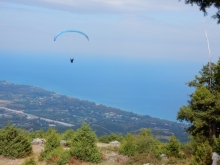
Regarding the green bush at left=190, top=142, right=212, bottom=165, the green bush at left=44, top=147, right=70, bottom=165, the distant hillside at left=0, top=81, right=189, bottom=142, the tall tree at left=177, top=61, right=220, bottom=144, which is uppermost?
the distant hillside at left=0, top=81, right=189, bottom=142

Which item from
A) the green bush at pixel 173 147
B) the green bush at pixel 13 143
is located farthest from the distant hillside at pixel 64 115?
the green bush at pixel 173 147

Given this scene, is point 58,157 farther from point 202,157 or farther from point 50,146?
point 202,157

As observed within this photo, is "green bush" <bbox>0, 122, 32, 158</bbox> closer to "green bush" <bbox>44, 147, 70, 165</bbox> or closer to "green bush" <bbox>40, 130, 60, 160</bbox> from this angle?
"green bush" <bbox>40, 130, 60, 160</bbox>

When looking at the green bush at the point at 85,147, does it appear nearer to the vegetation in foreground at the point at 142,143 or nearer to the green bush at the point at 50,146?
the vegetation in foreground at the point at 142,143

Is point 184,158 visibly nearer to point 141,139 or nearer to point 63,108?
point 141,139

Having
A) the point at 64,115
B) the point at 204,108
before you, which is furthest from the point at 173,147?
the point at 64,115

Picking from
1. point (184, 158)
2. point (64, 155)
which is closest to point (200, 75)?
point (184, 158)

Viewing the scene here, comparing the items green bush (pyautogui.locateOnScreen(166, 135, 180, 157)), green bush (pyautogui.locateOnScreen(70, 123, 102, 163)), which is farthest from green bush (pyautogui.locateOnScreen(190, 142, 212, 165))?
green bush (pyautogui.locateOnScreen(70, 123, 102, 163))

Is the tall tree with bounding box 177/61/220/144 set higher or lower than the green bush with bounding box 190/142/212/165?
higher
